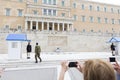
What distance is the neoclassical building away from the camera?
4259 cm

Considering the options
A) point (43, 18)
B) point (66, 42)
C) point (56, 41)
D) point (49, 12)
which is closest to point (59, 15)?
point (49, 12)

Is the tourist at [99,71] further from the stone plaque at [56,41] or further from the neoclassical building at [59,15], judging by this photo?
the neoclassical building at [59,15]

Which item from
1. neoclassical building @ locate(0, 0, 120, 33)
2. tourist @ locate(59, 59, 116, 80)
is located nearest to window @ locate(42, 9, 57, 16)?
neoclassical building @ locate(0, 0, 120, 33)

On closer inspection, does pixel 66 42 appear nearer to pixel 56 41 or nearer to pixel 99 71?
pixel 56 41

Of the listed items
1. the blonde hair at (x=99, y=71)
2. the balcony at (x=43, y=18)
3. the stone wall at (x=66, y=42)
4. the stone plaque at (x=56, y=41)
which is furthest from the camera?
the balcony at (x=43, y=18)

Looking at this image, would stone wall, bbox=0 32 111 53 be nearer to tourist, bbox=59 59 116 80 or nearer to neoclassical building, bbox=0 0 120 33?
neoclassical building, bbox=0 0 120 33

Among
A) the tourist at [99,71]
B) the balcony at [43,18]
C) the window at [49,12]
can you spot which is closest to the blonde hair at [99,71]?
the tourist at [99,71]

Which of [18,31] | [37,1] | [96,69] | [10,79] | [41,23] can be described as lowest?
[10,79]

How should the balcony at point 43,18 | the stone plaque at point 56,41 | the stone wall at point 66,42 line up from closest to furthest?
the stone wall at point 66,42 → the stone plaque at point 56,41 → the balcony at point 43,18

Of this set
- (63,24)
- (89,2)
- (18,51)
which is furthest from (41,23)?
(18,51)

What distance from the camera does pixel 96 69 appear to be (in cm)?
166

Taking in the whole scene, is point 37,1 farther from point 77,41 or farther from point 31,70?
point 31,70

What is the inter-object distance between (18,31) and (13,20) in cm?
1363

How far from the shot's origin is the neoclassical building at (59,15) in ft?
140
